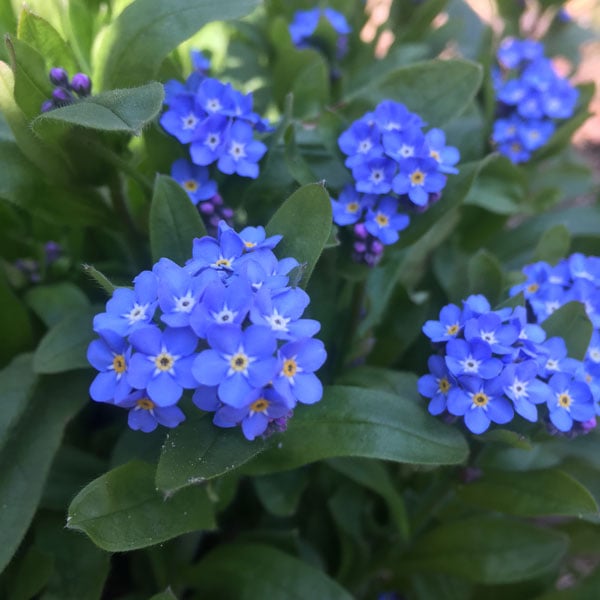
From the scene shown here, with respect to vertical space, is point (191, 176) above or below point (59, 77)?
below

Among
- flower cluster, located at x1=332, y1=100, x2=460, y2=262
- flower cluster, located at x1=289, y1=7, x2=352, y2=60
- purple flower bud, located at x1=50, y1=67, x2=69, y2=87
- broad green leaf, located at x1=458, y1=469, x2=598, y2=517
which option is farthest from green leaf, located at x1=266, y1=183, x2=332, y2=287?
flower cluster, located at x1=289, y1=7, x2=352, y2=60

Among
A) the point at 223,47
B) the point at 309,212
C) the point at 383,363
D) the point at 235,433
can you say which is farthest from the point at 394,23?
the point at 235,433

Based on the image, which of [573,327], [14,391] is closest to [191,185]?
[14,391]

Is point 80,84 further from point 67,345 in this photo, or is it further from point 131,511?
point 131,511

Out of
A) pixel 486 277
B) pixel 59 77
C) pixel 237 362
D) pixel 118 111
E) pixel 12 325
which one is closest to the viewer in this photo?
pixel 237 362

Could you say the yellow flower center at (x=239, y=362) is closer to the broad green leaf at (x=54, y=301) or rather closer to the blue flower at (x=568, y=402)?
the blue flower at (x=568, y=402)

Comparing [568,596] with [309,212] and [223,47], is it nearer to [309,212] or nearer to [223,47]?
[309,212]
